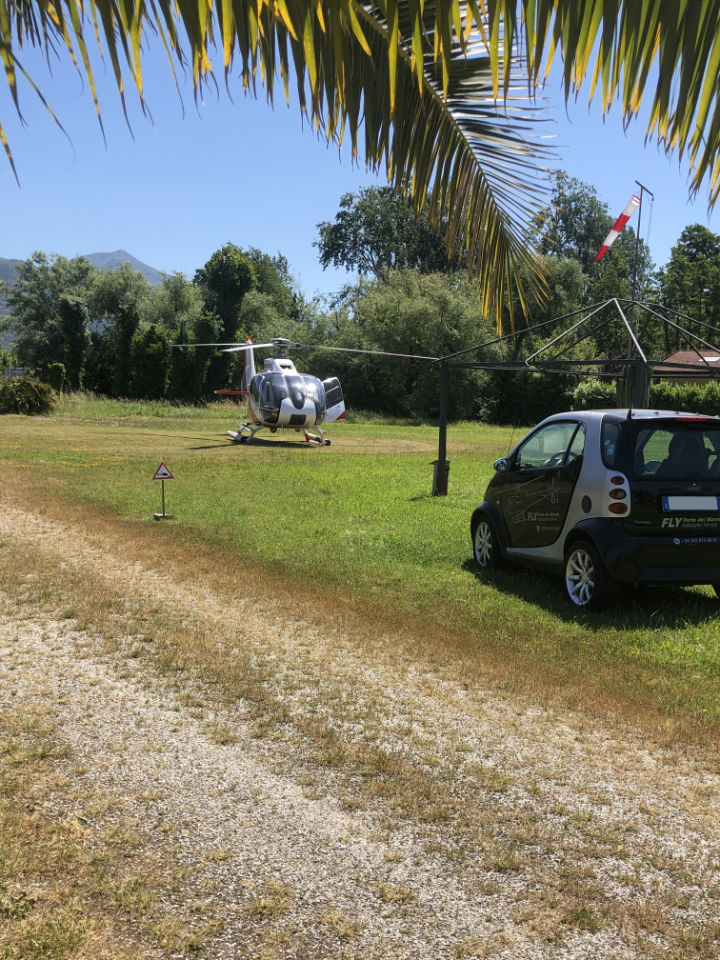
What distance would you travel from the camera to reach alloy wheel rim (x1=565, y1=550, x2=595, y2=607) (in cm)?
721

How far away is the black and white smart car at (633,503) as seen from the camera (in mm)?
6926

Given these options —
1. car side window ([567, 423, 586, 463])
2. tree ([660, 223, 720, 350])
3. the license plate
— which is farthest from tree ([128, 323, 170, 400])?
the license plate

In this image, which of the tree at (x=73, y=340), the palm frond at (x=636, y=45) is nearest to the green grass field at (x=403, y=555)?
the palm frond at (x=636, y=45)

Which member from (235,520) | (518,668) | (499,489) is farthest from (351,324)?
(518,668)

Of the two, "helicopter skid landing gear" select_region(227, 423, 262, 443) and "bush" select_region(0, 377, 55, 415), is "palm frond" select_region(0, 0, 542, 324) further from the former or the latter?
"bush" select_region(0, 377, 55, 415)

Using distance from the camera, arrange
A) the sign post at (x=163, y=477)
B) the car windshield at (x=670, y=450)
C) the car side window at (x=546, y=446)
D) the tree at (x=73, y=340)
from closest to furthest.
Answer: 1. the car windshield at (x=670, y=450)
2. the car side window at (x=546, y=446)
3. the sign post at (x=163, y=477)
4. the tree at (x=73, y=340)

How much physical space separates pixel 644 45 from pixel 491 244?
1.47 m

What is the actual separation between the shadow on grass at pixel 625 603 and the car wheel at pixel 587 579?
0.11 metres

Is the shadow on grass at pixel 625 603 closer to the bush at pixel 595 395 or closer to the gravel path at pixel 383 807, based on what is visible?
the gravel path at pixel 383 807

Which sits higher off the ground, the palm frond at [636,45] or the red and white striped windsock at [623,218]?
the red and white striped windsock at [623,218]

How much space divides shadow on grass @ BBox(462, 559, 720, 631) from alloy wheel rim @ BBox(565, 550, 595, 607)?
11 centimetres

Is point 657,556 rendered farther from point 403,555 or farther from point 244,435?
point 244,435

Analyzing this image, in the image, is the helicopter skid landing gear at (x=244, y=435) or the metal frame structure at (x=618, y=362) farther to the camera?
the helicopter skid landing gear at (x=244, y=435)

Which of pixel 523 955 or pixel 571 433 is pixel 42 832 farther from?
pixel 571 433
